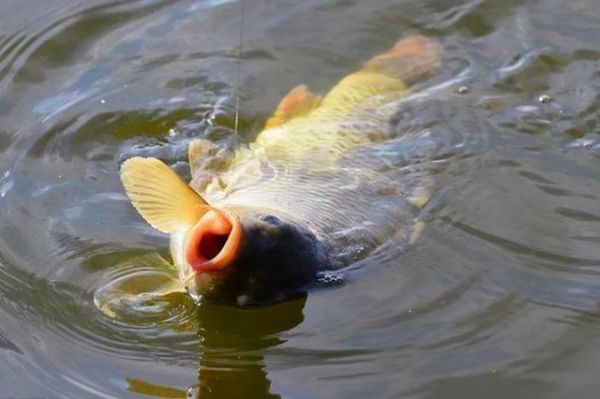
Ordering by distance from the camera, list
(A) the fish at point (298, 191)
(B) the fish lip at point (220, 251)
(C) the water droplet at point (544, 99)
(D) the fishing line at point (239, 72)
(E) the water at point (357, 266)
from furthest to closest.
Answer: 1. (C) the water droplet at point (544, 99)
2. (D) the fishing line at point (239, 72)
3. (E) the water at point (357, 266)
4. (A) the fish at point (298, 191)
5. (B) the fish lip at point (220, 251)

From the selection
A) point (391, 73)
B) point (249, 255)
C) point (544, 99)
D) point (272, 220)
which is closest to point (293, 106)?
point (391, 73)

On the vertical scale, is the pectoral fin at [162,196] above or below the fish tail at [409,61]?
above

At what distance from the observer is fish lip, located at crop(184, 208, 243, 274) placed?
11.0 ft

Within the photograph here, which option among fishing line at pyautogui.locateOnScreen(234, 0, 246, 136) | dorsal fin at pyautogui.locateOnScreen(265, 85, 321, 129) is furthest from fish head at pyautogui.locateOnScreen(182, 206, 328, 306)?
fishing line at pyautogui.locateOnScreen(234, 0, 246, 136)

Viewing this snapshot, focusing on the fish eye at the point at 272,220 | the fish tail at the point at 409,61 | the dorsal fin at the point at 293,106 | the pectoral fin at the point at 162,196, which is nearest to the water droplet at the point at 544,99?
the fish tail at the point at 409,61

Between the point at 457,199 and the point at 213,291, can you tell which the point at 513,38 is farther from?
the point at 213,291

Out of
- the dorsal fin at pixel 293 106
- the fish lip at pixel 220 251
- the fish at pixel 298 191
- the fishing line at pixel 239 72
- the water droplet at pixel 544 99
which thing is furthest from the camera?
the water droplet at pixel 544 99

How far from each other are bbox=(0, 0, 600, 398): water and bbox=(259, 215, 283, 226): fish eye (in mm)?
348

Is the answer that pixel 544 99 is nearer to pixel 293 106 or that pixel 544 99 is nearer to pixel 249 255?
pixel 293 106

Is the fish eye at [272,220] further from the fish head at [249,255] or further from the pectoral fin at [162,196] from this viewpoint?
the pectoral fin at [162,196]

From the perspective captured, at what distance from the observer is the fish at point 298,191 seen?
3498 mm

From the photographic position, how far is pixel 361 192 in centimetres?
433

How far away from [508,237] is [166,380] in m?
1.43

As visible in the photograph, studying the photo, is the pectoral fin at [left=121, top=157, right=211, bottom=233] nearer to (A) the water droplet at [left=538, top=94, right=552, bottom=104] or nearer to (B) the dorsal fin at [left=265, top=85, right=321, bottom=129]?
(B) the dorsal fin at [left=265, top=85, right=321, bottom=129]
